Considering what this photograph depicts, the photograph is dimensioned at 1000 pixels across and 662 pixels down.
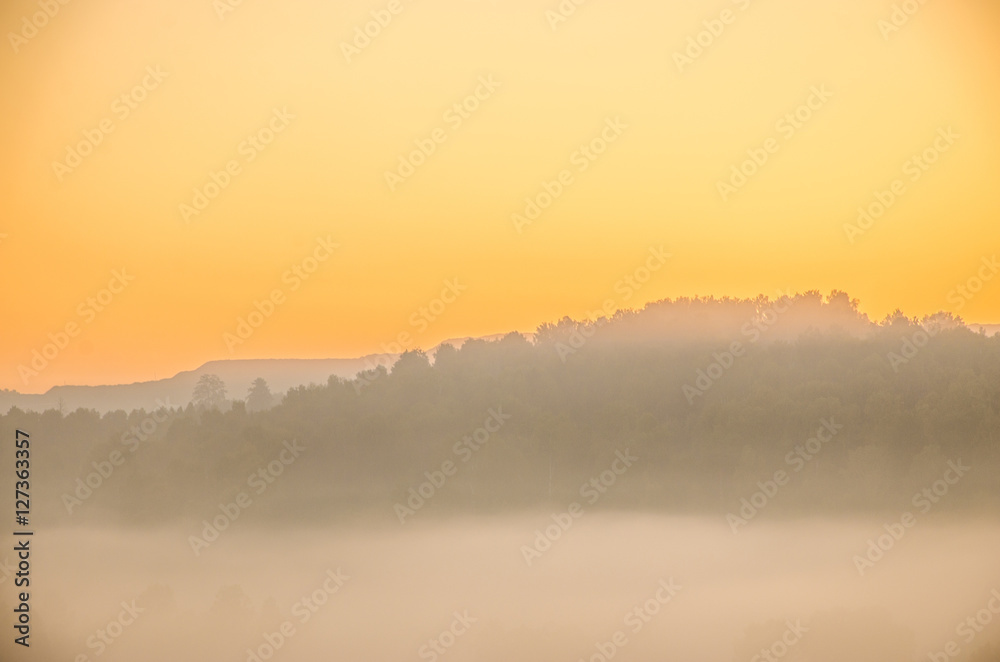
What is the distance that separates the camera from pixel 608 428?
3944 centimetres

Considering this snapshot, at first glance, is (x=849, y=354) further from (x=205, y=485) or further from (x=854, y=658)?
(x=205, y=485)

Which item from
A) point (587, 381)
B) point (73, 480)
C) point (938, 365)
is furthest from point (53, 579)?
point (938, 365)

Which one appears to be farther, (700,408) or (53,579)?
(700,408)

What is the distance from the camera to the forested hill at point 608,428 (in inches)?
1289

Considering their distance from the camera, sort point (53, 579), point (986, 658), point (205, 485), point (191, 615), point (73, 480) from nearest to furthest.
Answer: point (986, 658) < point (191, 615) < point (53, 579) < point (73, 480) < point (205, 485)

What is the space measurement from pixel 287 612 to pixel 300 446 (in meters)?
7.32

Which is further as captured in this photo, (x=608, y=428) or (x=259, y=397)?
(x=608, y=428)

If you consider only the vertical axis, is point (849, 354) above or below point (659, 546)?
above

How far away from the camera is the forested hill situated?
32750mm

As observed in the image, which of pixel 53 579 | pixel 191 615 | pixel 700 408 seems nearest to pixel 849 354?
pixel 700 408

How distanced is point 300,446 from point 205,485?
5247mm

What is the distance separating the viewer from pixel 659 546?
40.4 m

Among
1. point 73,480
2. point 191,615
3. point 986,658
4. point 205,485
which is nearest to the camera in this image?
point 986,658

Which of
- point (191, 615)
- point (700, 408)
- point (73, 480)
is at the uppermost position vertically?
point (700, 408)
